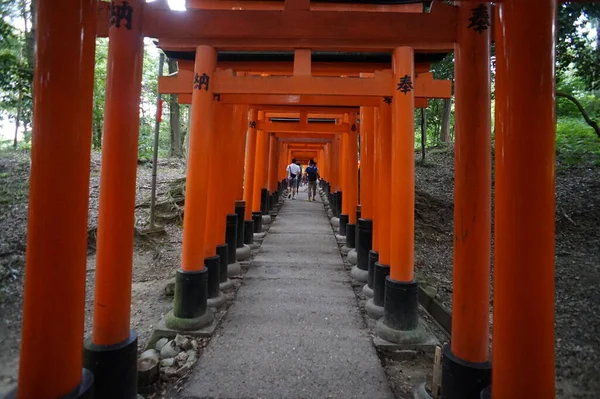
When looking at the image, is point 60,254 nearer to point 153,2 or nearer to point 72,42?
point 72,42

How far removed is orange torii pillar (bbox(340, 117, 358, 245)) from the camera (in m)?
7.24

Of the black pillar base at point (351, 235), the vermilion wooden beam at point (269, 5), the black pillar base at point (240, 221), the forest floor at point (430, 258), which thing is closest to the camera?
the forest floor at point (430, 258)

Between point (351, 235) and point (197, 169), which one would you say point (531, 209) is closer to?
point (197, 169)

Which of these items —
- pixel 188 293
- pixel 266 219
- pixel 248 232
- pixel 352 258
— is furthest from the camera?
pixel 266 219

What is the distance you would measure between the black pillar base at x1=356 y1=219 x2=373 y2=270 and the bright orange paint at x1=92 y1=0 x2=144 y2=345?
3.89 meters

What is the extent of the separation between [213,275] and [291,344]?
151cm

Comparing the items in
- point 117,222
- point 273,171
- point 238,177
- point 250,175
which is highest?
point 273,171

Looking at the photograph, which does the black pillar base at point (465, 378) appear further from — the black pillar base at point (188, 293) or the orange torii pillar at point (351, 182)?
the orange torii pillar at point (351, 182)

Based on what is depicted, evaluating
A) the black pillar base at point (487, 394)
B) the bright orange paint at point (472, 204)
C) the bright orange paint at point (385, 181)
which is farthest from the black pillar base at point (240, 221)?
the black pillar base at point (487, 394)

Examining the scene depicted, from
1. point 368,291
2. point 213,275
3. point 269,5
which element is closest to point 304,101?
point 269,5

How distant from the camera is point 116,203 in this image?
246 cm

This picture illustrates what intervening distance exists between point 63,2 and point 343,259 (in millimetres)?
5690

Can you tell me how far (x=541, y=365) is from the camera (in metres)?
1.42

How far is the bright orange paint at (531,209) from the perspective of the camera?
4.68ft
